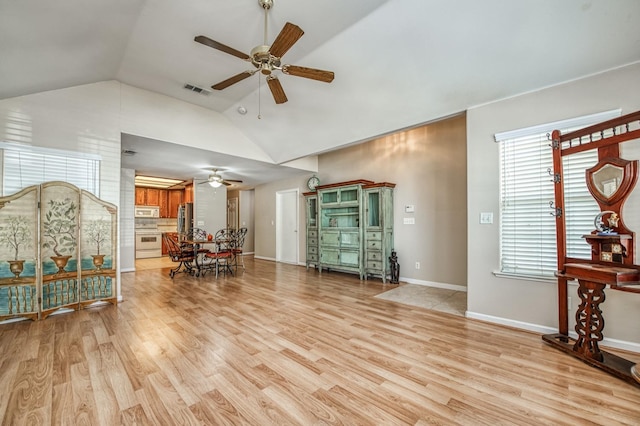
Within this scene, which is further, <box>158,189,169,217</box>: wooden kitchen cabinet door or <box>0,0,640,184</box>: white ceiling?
<box>158,189,169,217</box>: wooden kitchen cabinet door

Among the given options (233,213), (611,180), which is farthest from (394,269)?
(233,213)

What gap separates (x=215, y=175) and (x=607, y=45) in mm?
6296

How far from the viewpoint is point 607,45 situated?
228 cm

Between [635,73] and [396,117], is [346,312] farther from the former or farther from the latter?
[635,73]

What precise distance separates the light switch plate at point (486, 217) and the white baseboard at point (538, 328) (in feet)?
3.53

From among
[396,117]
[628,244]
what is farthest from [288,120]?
[628,244]

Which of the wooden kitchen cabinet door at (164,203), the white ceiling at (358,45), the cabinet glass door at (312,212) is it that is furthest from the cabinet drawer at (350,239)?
the wooden kitchen cabinet door at (164,203)

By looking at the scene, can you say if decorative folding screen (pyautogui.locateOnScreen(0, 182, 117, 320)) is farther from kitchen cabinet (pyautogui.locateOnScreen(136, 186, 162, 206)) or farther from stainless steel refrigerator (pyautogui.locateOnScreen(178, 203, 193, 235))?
kitchen cabinet (pyautogui.locateOnScreen(136, 186, 162, 206))

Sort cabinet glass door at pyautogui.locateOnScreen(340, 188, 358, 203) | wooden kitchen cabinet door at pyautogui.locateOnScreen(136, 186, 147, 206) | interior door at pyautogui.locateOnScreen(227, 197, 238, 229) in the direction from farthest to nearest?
interior door at pyautogui.locateOnScreen(227, 197, 238, 229) < wooden kitchen cabinet door at pyautogui.locateOnScreen(136, 186, 147, 206) < cabinet glass door at pyautogui.locateOnScreen(340, 188, 358, 203)

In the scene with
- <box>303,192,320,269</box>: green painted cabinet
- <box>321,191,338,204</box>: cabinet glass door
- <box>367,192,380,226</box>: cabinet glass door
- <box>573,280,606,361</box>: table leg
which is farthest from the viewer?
<box>303,192,320,269</box>: green painted cabinet

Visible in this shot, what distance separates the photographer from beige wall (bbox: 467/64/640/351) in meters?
2.38

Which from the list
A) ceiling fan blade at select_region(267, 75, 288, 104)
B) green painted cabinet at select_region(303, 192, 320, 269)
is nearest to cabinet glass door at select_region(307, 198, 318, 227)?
green painted cabinet at select_region(303, 192, 320, 269)

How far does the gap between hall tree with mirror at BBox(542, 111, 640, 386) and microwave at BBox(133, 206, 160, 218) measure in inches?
407

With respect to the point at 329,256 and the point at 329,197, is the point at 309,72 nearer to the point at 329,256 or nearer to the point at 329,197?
the point at 329,197
